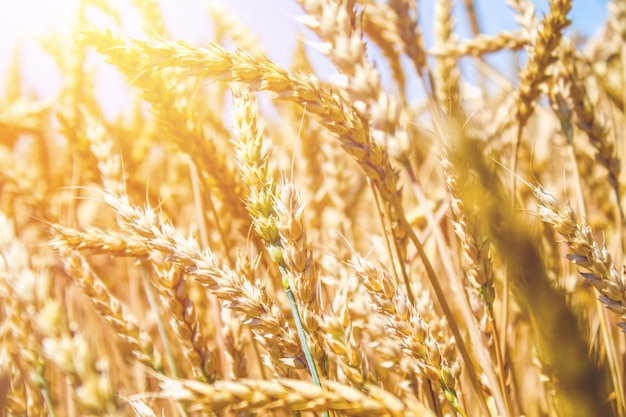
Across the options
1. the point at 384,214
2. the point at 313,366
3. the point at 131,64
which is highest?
the point at 131,64

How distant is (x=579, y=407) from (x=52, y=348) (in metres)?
0.40

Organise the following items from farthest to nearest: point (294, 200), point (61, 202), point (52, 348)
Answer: point (61, 202) → point (294, 200) → point (52, 348)

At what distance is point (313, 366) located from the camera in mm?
463

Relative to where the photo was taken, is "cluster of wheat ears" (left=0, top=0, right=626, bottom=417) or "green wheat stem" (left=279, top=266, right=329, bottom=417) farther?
"green wheat stem" (left=279, top=266, right=329, bottom=417)

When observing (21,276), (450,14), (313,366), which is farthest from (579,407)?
(450,14)

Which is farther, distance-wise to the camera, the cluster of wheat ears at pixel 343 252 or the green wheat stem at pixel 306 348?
the green wheat stem at pixel 306 348

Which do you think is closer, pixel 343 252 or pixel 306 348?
pixel 306 348

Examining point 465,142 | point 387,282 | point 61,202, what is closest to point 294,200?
point 387,282

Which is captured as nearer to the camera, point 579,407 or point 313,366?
point 579,407

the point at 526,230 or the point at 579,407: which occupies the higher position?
the point at 526,230

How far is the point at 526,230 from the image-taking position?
0.91ft

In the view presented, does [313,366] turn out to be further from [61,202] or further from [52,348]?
[61,202]

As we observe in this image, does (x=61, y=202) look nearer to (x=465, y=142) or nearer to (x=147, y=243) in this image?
(x=147, y=243)

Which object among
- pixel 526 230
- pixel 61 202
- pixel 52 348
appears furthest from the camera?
pixel 61 202
